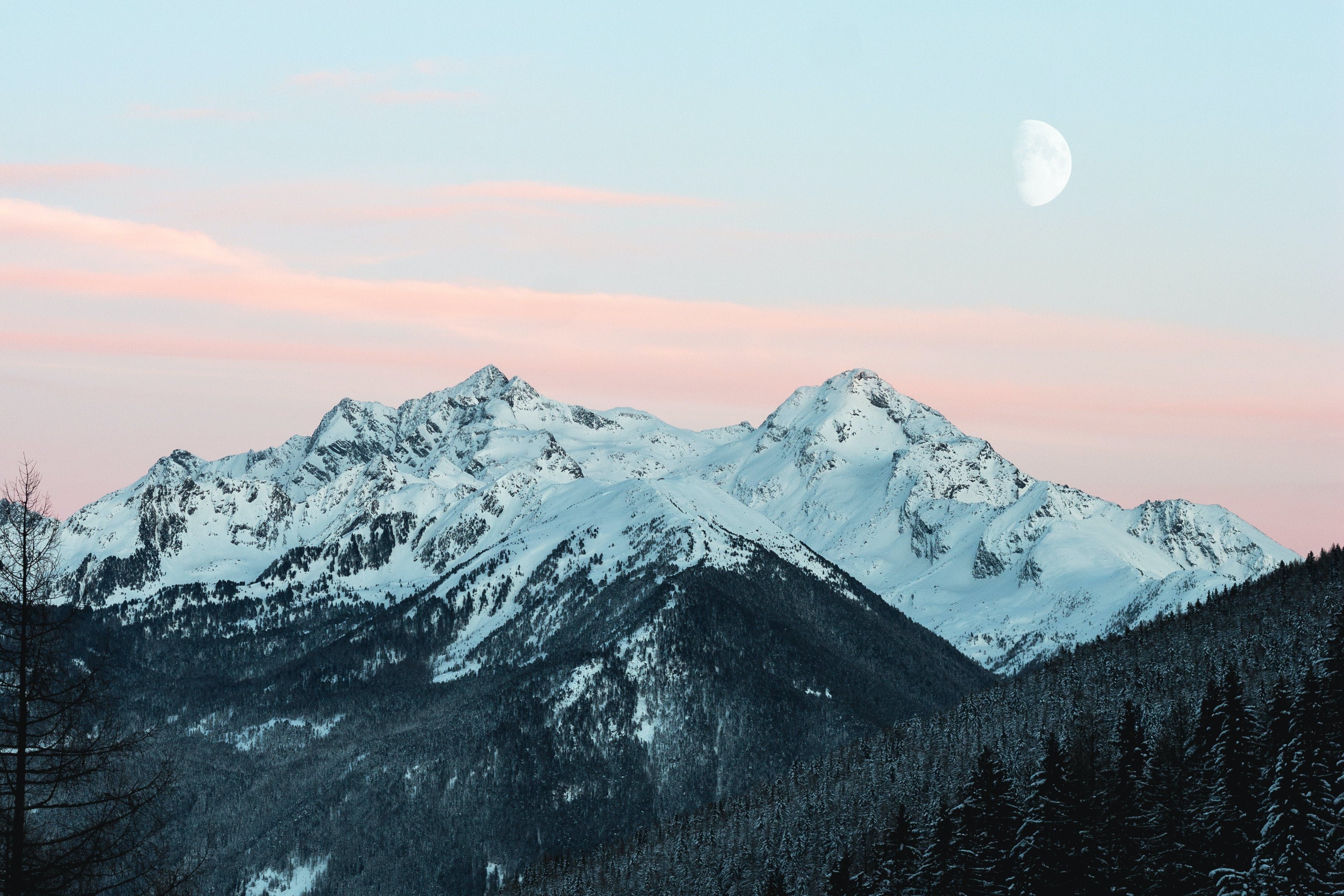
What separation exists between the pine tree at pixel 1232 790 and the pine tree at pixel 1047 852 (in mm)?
10618

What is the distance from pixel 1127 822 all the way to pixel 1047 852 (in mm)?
12791

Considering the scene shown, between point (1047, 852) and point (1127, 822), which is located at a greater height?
point (1047, 852)

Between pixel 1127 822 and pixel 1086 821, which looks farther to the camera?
pixel 1127 822

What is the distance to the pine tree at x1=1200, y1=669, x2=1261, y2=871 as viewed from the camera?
4166 inches

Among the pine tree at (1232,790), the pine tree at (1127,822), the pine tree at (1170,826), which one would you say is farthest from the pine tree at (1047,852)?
the pine tree at (1232,790)

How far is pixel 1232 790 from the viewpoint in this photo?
366 feet

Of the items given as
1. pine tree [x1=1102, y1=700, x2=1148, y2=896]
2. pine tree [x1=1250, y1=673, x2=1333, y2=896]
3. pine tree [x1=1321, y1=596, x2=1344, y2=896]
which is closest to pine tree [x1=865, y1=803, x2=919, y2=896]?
pine tree [x1=1102, y1=700, x2=1148, y2=896]

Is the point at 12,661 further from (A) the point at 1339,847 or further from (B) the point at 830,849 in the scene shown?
(B) the point at 830,849

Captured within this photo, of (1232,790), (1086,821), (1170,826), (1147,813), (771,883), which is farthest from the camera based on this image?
(771,883)

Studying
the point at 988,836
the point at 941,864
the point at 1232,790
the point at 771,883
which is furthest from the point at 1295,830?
the point at 771,883

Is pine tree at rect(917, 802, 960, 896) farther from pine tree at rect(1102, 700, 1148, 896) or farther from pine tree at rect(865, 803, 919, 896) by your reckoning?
pine tree at rect(1102, 700, 1148, 896)

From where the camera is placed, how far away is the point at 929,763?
195 metres

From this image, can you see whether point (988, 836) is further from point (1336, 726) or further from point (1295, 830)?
point (1336, 726)

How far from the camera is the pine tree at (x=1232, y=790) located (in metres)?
106
